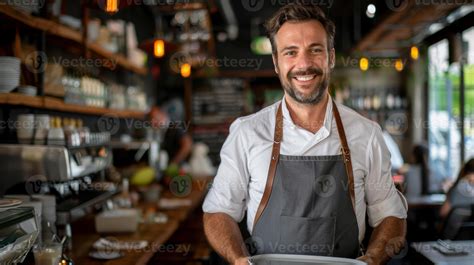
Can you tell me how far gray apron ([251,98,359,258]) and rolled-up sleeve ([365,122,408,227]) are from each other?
95 millimetres

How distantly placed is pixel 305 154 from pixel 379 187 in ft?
1.14

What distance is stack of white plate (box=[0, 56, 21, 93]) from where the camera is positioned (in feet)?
7.28

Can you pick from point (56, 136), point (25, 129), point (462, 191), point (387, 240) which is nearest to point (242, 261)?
point (387, 240)

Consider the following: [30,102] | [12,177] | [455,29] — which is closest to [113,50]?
[30,102]

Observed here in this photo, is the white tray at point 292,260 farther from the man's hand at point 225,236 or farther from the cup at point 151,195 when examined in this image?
the cup at point 151,195

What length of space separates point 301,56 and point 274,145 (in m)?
0.41

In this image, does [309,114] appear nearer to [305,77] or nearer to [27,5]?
[305,77]

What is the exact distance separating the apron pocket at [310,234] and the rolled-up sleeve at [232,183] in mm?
242

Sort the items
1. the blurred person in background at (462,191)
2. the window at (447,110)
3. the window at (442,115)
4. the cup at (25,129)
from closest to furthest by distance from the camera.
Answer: the cup at (25,129) → the blurred person in background at (462,191) → the window at (447,110) → the window at (442,115)

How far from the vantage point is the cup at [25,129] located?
2.51 m

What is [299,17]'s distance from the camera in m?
1.89

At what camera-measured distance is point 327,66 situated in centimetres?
189

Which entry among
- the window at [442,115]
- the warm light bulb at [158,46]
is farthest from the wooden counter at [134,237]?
the window at [442,115]

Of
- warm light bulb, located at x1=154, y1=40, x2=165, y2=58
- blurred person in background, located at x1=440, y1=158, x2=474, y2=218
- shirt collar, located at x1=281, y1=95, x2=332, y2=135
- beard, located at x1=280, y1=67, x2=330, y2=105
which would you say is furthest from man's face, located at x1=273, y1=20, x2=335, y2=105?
blurred person in background, located at x1=440, y1=158, x2=474, y2=218
